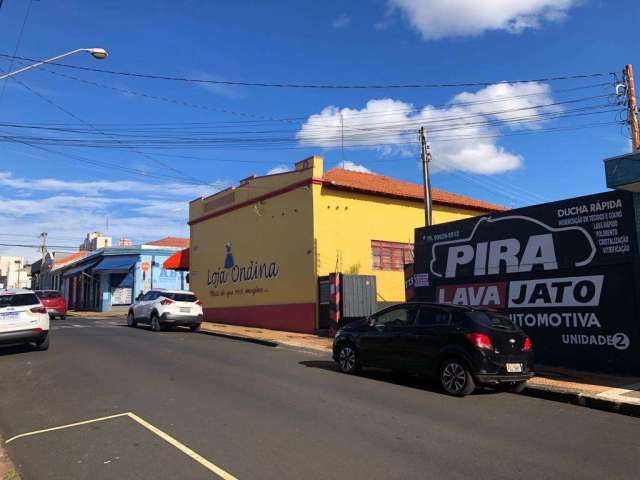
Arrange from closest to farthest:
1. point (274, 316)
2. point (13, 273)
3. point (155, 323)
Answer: point (155, 323) < point (274, 316) < point (13, 273)

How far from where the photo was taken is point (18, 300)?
44.1ft

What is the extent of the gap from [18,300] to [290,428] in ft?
31.8

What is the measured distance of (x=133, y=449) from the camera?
5.85 meters

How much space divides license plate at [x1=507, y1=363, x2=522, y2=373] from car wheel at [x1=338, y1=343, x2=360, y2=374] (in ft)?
9.93

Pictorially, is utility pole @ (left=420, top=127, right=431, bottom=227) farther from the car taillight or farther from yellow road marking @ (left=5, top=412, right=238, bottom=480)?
yellow road marking @ (left=5, top=412, right=238, bottom=480)

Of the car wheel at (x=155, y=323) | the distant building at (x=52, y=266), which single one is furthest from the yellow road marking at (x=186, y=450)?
the distant building at (x=52, y=266)

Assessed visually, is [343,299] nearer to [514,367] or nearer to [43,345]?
[43,345]

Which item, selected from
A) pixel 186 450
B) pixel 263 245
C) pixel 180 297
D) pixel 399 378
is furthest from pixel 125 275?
pixel 186 450

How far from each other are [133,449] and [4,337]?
8873 mm

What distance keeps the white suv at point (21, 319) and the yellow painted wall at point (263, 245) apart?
9.23 metres

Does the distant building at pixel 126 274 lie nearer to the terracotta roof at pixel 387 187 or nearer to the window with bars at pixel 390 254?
the terracotta roof at pixel 387 187

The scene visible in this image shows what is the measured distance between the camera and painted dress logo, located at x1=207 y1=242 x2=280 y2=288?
2283cm

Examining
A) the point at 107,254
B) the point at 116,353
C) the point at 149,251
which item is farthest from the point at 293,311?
the point at 107,254

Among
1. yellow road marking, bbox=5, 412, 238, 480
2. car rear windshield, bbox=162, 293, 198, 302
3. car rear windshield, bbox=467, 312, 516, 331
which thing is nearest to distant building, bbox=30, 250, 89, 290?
car rear windshield, bbox=162, 293, 198, 302
